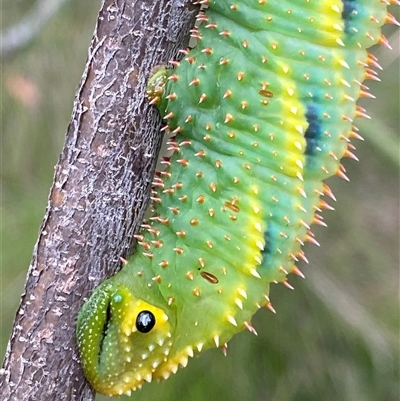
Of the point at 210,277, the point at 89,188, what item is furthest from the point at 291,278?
the point at 89,188

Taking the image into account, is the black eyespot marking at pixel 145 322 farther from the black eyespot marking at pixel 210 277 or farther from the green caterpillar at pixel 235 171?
the black eyespot marking at pixel 210 277

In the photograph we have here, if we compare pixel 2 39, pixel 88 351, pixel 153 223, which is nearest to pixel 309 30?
pixel 153 223

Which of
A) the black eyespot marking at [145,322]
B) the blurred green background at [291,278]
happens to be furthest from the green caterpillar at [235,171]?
the blurred green background at [291,278]

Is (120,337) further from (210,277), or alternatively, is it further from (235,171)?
(235,171)

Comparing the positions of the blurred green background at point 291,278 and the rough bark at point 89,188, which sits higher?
the rough bark at point 89,188

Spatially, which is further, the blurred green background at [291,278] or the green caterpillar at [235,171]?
the blurred green background at [291,278]
